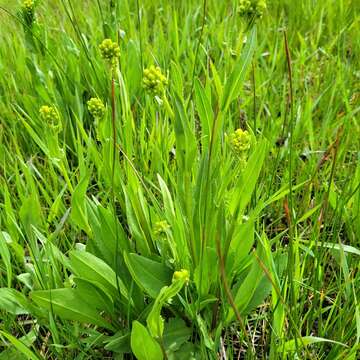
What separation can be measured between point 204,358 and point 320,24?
1.61 metres

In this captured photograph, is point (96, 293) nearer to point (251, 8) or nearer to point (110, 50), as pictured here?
point (110, 50)

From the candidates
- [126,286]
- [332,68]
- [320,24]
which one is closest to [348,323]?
[126,286]

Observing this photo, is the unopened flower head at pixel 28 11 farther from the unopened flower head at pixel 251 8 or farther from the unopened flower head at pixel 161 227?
the unopened flower head at pixel 161 227

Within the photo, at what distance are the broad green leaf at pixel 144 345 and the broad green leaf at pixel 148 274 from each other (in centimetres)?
10

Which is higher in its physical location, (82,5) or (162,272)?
(82,5)

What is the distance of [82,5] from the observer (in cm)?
243

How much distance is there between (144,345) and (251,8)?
68 centimetres

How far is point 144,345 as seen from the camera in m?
0.82

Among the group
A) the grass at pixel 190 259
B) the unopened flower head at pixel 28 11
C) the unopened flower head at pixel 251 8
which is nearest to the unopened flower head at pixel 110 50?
the grass at pixel 190 259

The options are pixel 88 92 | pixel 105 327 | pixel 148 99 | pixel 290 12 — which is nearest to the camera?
pixel 105 327

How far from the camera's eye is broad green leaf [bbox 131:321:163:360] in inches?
30.8

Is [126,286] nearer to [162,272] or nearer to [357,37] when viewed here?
[162,272]

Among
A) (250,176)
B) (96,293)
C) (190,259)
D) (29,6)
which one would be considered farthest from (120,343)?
(29,6)

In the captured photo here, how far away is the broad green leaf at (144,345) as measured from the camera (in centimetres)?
78
